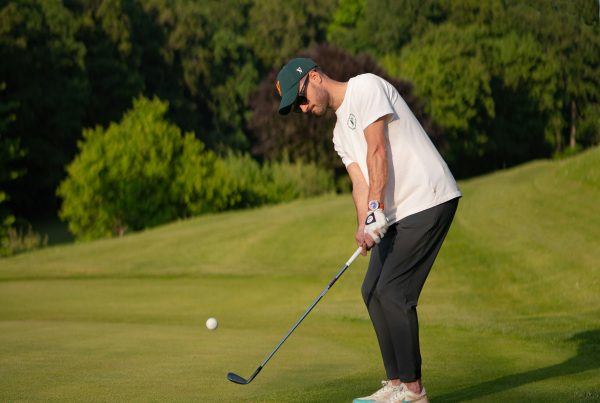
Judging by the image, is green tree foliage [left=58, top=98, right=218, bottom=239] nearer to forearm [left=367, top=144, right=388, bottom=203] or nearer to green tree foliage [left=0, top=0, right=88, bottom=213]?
green tree foliage [left=0, top=0, right=88, bottom=213]

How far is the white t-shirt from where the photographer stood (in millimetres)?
5969

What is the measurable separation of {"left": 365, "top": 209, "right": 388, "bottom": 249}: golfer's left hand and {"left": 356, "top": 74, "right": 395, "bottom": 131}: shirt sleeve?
512 millimetres

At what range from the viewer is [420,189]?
6.00 metres

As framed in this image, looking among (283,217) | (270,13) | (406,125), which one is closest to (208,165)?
(283,217)

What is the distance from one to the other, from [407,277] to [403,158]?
717 mm

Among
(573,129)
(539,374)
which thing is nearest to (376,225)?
(539,374)

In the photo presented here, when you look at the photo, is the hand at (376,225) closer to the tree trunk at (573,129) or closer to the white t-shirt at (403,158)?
the white t-shirt at (403,158)

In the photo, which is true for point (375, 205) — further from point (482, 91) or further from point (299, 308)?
point (482, 91)

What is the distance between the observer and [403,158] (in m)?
6.02

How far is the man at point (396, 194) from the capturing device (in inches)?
232

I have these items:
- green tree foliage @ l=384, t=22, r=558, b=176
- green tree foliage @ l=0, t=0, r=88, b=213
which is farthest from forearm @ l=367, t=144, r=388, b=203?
green tree foliage @ l=0, t=0, r=88, b=213

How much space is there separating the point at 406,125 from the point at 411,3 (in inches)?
1944

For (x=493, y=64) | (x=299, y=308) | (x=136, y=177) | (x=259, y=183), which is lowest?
(x=259, y=183)

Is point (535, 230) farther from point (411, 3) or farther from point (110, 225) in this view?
point (411, 3)
